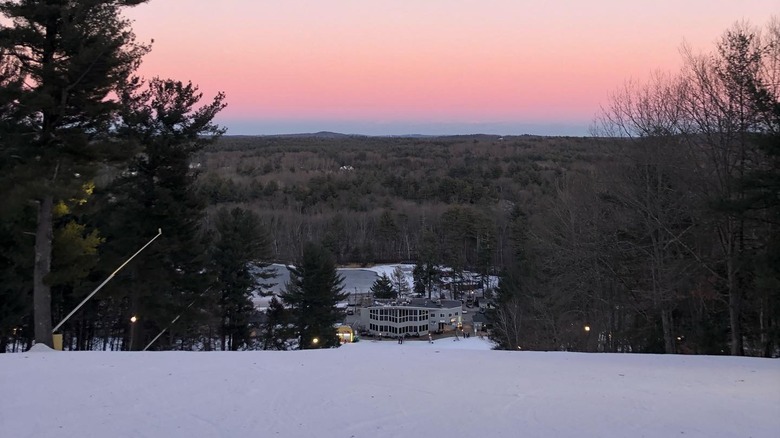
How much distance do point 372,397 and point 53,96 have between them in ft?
32.7

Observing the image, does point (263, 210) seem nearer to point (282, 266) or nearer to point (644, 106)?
point (282, 266)

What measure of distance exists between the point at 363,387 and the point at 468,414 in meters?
1.46

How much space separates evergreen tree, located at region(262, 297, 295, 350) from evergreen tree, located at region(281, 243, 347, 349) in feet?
1.18

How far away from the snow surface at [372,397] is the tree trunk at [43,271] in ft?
13.9

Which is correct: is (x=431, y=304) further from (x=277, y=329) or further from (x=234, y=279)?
(x=234, y=279)

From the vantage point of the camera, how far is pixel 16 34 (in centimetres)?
1114

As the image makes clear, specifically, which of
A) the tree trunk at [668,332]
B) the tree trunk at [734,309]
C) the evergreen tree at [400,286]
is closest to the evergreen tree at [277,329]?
the tree trunk at [668,332]

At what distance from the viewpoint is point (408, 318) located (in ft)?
131

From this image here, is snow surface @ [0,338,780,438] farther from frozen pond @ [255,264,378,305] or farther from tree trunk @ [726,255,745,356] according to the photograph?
frozen pond @ [255,264,378,305]

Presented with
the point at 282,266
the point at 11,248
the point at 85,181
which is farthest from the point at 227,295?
the point at 282,266

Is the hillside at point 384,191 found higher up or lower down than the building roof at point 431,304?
higher up

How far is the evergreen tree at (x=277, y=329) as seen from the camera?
25.1 metres

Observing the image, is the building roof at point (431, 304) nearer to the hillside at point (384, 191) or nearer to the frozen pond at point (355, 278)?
the hillside at point (384, 191)

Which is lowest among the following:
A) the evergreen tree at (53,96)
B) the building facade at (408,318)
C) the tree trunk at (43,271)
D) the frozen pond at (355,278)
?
the frozen pond at (355,278)
